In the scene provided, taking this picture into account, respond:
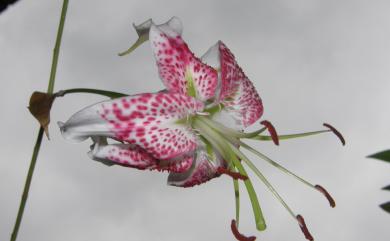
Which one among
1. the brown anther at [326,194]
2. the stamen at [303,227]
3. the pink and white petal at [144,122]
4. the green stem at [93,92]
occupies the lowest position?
the stamen at [303,227]

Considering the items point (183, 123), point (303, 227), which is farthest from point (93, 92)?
point (303, 227)

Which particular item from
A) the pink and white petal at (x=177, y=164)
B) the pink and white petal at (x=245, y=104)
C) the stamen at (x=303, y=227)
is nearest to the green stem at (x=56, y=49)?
the pink and white petal at (x=177, y=164)

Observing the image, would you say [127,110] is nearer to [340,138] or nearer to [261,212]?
[261,212]

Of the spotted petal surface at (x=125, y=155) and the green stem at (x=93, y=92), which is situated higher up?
the green stem at (x=93, y=92)

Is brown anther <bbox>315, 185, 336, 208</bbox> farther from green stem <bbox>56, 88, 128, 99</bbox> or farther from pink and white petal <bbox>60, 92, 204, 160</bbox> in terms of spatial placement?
green stem <bbox>56, 88, 128, 99</bbox>

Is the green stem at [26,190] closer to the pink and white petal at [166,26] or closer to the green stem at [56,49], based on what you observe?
the green stem at [56,49]

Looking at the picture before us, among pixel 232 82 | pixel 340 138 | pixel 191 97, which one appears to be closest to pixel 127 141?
pixel 191 97

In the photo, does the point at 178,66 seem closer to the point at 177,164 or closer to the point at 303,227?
the point at 177,164
